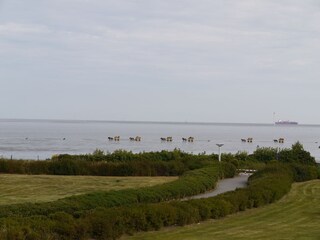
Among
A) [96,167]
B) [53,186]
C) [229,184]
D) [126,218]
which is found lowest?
[53,186]

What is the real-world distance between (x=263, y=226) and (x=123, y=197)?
5.34 m

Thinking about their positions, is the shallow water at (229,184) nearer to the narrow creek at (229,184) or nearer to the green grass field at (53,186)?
the narrow creek at (229,184)

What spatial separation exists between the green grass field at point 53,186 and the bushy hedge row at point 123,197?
12.7ft

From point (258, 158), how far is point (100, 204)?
29.5 metres

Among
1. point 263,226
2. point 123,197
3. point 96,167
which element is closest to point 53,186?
point 96,167

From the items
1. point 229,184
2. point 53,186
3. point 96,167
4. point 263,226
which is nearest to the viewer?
point 263,226

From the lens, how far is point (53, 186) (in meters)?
28.1

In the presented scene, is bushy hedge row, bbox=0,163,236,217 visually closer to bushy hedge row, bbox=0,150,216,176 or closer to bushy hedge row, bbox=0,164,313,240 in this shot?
bushy hedge row, bbox=0,164,313,240

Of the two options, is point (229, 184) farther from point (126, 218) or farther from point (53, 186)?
point (126, 218)

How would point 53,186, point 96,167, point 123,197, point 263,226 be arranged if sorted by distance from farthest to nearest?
point 96,167 → point 53,186 → point 123,197 → point 263,226

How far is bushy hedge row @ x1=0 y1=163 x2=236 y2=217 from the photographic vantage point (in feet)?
50.1

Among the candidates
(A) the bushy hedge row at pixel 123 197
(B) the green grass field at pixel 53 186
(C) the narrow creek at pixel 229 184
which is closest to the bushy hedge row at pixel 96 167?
(B) the green grass field at pixel 53 186

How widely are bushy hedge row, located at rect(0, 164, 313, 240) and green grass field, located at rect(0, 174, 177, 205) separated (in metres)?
8.11

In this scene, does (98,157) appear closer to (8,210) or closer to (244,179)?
(244,179)
